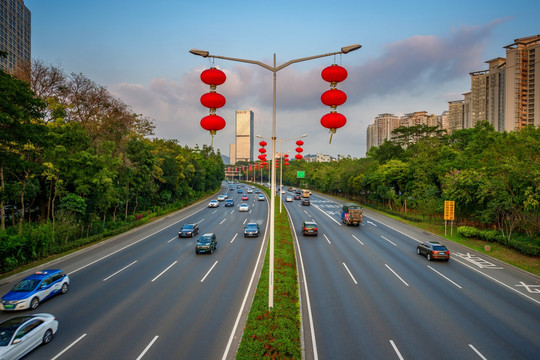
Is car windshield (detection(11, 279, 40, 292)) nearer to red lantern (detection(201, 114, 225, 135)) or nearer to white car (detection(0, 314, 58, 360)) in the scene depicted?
white car (detection(0, 314, 58, 360))

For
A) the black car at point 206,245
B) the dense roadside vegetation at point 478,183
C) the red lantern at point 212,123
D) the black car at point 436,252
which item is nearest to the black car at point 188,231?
the black car at point 206,245

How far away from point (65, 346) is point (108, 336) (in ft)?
4.69

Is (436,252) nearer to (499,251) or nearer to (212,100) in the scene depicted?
(499,251)

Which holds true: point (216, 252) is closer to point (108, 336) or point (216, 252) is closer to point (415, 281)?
point (108, 336)

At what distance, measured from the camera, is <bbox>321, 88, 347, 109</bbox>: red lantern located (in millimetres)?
8898

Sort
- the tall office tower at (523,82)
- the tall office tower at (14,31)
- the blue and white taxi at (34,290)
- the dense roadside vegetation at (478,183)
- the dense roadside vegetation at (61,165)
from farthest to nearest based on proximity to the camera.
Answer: the tall office tower at (14,31) → the tall office tower at (523,82) → the dense roadside vegetation at (478,183) → the dense roadside vegetation at (61,165) → the blue and white taxi at (34,290)

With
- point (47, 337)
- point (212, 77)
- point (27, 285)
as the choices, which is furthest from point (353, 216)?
point (47, 337)

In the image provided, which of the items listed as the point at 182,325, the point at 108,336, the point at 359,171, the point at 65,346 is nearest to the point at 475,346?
the point at 182,325

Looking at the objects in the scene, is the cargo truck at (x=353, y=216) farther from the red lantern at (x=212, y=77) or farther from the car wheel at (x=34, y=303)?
the car wheel at (x=34, y=303)

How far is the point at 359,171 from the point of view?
66.2m

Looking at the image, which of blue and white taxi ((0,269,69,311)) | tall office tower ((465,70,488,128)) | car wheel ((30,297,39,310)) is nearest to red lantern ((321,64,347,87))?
blue and white taxi ((0,269,69,311))

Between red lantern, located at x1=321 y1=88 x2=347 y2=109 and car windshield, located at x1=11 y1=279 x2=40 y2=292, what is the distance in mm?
17091

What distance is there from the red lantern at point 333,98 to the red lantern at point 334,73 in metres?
0.38

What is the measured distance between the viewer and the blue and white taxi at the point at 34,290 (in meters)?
13.8
